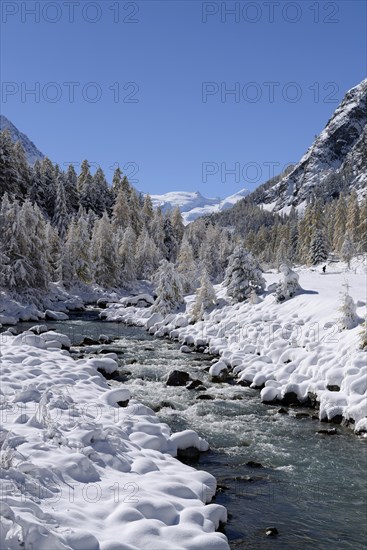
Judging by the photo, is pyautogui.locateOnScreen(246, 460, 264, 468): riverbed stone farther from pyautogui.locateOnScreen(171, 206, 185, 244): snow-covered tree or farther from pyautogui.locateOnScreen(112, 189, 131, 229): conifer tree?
pyautogui.locateOnScreen(171, 206, 185, 244): snow-covered tree

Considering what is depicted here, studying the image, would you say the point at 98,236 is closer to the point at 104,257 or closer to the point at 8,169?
the point at 104,257

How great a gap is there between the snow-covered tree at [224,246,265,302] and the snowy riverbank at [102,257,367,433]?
111 centimetres

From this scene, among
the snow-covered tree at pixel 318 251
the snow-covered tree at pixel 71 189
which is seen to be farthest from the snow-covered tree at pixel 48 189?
the snow-covered tree at pixel 318 251

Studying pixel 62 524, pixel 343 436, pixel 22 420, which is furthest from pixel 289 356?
pixel 62 524

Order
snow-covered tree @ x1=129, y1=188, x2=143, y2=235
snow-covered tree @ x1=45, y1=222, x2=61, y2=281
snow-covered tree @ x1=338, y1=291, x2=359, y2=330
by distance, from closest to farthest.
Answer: snow-covered tree @ x1=338, y1=291, x2=359, y2=330
snow-covered tree @ x1=45, y1=222, x2=61, y2=281
snow-covered tree @ x1=129, y1=188, x2=143, y2=235

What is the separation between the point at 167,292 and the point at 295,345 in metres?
19.3

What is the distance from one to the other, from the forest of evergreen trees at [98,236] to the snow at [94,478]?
23.4m

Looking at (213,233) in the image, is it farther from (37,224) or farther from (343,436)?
(343,436)

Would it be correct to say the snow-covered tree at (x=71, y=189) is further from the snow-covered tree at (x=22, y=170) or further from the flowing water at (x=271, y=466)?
the flowing water at (x=271, y=466)

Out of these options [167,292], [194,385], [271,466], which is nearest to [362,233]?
[167,292]

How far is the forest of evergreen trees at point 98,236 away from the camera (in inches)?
1745

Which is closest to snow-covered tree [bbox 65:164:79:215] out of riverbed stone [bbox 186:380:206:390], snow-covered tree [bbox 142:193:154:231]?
snow-covered tree [bbox 142:193:154:231]

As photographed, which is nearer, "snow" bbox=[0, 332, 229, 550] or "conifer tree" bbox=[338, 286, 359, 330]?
"snow" bbox=[0, 332, 229, 550]

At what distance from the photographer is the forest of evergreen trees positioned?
1745 inches
